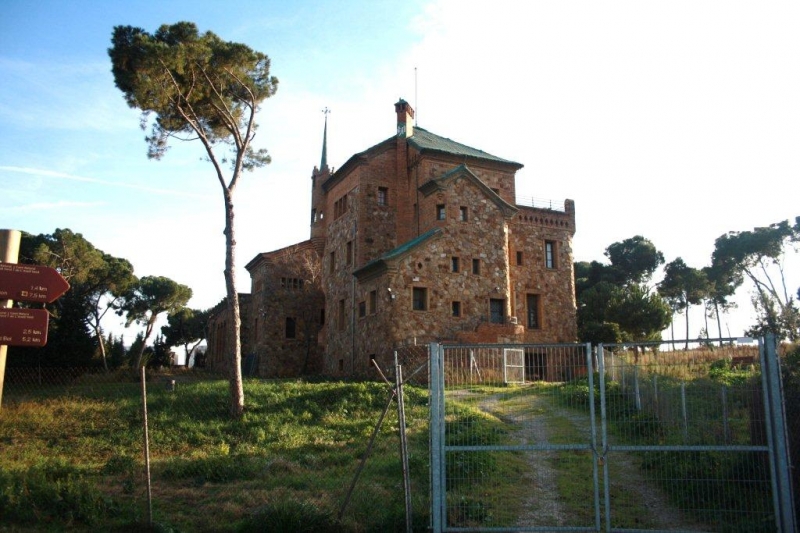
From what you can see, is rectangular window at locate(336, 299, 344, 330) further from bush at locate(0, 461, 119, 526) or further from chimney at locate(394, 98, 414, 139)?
bush at locate(0, 461, 119, 526)

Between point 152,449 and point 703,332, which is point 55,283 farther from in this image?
point 703,332

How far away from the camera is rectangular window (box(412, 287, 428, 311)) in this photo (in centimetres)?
2958

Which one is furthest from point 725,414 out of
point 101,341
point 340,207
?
point 101,341

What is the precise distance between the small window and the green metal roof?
8673 mm

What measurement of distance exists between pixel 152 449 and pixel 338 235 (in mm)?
22288

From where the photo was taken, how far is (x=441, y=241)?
30500 mm

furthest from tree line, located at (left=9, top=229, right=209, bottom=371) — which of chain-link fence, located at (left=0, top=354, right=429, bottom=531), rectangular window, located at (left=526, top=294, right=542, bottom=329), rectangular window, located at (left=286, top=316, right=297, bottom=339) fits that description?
rectangular window, located at (left=526, top=294, right=542, bottom=329)

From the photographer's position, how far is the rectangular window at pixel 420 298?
29.6 metres

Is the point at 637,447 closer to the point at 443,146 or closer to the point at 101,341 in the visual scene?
the point at 443,146

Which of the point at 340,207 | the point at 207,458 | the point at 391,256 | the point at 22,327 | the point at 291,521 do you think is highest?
the point at 340,207

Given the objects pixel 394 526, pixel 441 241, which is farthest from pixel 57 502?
pixel 441 241

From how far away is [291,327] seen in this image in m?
41.6

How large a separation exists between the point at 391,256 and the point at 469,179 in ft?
20.2

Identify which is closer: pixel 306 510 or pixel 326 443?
pixel 306 510
